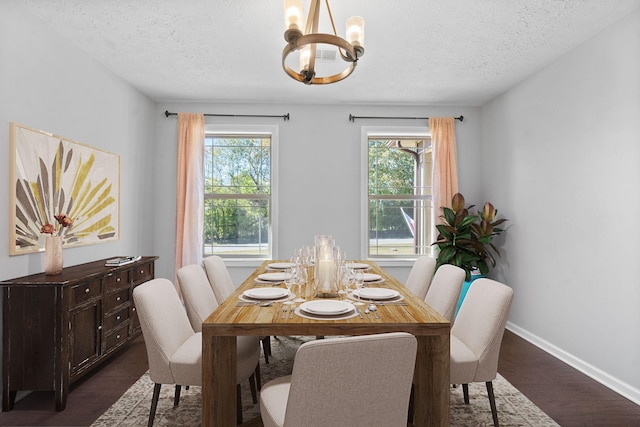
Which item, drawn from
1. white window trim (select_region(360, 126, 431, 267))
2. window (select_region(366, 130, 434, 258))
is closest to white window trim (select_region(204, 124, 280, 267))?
white window trim (select_region(360, 126, 431, 267))

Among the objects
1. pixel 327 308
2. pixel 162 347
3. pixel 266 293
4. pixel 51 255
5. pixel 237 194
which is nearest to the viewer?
pixel 327 308

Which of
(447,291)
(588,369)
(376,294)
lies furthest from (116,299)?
(588,369)

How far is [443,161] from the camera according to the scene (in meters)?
4.67

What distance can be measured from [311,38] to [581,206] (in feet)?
8.62

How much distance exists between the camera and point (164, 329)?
189 cm

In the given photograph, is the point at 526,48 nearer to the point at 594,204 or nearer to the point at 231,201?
the point at 594,204

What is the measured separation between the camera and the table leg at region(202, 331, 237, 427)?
60.6 inches

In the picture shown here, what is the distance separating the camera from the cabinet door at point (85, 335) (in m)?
2.44

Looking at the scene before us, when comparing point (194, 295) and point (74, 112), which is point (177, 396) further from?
point (74, 112)

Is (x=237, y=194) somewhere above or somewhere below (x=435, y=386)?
above

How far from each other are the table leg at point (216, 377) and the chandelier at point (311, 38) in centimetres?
152

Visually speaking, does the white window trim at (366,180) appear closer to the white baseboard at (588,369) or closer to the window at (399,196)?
the window at (399,196)

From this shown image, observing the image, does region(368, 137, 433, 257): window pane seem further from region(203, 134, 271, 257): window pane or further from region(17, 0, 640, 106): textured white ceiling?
region(203, 134, 271, 257): window pane

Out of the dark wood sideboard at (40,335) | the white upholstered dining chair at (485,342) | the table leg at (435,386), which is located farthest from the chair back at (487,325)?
the dark wood sideboard at (40,335)
